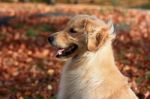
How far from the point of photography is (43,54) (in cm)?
1506

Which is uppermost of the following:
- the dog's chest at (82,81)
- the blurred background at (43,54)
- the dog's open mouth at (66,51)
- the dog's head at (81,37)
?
the dog's head at (81,37)

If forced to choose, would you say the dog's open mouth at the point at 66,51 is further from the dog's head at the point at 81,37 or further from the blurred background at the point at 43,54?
the blurred background at the point at 43,54

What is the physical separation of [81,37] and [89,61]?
376 millimetres

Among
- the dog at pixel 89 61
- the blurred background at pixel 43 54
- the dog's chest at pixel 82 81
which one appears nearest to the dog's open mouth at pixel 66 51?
the dog at pixel 89 61

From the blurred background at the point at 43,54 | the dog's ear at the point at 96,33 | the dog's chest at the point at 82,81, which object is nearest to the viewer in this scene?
the dog's ear at the point at 96,33

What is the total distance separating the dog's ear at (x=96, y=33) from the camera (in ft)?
23.2

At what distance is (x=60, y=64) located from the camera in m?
13.4

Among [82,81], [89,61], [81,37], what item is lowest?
[82,81]

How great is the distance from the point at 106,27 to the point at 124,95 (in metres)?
0.97

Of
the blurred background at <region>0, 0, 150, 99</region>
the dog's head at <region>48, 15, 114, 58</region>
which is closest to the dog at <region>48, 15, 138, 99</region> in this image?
the dog's head at <region>48, 15, 114, 58</region>

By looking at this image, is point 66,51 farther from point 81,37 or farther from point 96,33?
point 96,33

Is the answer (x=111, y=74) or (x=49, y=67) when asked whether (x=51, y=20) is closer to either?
(x=49, y=67)

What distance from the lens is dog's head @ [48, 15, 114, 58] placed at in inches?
281

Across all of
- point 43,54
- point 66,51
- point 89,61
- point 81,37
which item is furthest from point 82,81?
A: point 43,54
